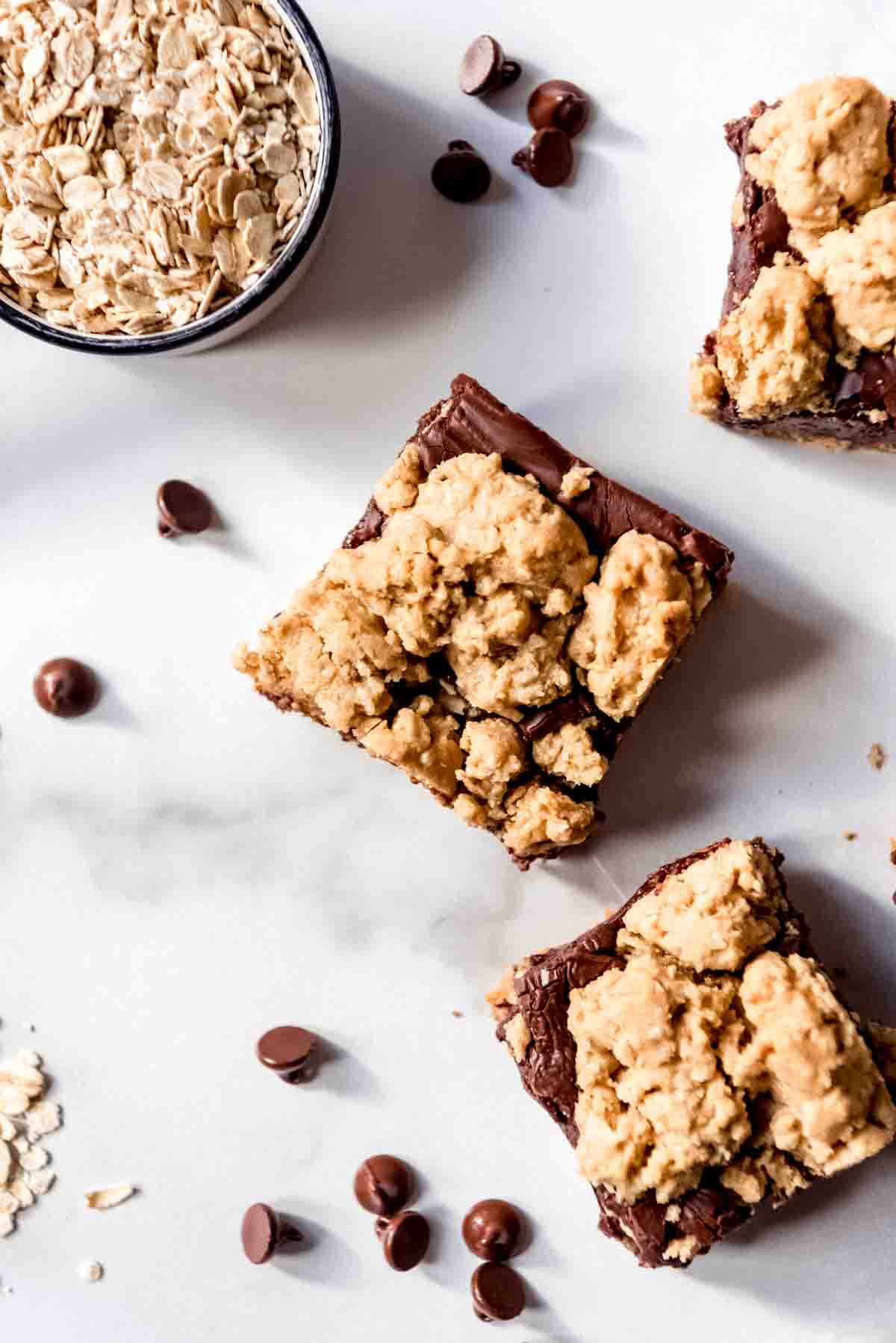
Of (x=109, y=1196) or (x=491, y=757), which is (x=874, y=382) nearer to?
(x=491, y=757)

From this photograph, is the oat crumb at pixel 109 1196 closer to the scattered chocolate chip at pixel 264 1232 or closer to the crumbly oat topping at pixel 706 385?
the scattered chocolate chip at pixel 264 1232

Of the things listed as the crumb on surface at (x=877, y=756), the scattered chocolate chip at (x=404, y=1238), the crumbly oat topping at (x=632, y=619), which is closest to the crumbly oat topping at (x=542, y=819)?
the crumbly oat topping at (x=632, y=619)

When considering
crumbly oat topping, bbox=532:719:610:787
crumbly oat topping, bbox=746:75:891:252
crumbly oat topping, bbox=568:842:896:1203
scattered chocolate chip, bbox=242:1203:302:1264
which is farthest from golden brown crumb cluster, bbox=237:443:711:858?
scattered chocolate chip, bbox=242:1203:302:1264

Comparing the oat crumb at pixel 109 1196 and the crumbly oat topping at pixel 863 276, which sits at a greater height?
the crumbly oat topping at pixel 863 276

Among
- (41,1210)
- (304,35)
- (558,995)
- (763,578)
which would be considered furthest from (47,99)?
(41,1210)

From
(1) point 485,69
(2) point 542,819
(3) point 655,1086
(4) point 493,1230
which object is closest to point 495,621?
(2) point 542,819

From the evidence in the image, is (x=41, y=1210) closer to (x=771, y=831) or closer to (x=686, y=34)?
(x=771, y=831)

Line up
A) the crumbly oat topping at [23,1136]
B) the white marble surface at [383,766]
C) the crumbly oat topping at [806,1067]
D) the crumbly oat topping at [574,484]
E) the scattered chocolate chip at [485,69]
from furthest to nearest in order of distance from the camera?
the crumbly oat topping at [23,1136], the white marble surface at [383,766], the scattered chocolate chip at [485,69], the crumbly oat topping at [574,484], the crumbly oat topping at [806,1067]
